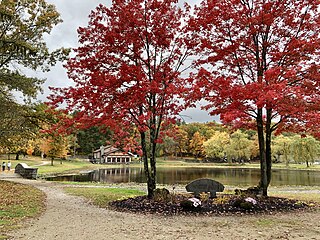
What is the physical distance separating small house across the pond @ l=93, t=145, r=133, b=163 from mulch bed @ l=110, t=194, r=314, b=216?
57540mm

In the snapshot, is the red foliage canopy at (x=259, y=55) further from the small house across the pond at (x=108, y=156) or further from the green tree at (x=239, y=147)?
the small house across the pond at (x=108, y=156)

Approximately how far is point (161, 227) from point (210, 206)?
2.73 metres

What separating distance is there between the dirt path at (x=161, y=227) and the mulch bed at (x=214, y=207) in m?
0.58

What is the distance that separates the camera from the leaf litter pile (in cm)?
944

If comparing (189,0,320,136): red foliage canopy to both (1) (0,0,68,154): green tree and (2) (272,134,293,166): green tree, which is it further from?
(2) (272,134,293,166): green tree

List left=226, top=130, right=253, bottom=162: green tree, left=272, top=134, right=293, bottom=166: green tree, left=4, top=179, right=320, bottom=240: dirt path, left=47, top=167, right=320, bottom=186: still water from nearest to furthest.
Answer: left=4, top=179, right=320, bottom=240: dirt path, left=47, top=167, right=320, bottom=186: still water, left=272, top=134, right=293, bottom=166: green tree, left=226, top=130, right=253, bottom=162: green tree

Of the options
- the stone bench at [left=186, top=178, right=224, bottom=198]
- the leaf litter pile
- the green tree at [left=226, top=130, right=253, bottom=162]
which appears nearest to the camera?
the leaf litter pile

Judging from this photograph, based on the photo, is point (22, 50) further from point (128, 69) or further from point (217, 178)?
point (217, 178)

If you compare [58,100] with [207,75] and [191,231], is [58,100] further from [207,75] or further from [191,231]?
[191,231]

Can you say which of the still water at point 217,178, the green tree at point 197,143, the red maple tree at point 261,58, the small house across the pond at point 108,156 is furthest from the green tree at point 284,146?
the red maple tree at point 261,58

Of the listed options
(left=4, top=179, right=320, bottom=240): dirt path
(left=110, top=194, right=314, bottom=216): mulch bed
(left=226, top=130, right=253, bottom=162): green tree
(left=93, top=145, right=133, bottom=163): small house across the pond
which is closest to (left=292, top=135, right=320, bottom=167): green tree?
(left=226, top=130, right=253, bottom=162): green tree

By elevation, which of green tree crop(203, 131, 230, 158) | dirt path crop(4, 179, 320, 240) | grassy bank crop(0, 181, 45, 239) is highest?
green tree crop(203, 131, 230, 158)

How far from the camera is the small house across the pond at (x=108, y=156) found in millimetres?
69188

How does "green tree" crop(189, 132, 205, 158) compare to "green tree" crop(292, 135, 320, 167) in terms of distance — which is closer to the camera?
"green tree" crop(292, 135, 320, 167)
